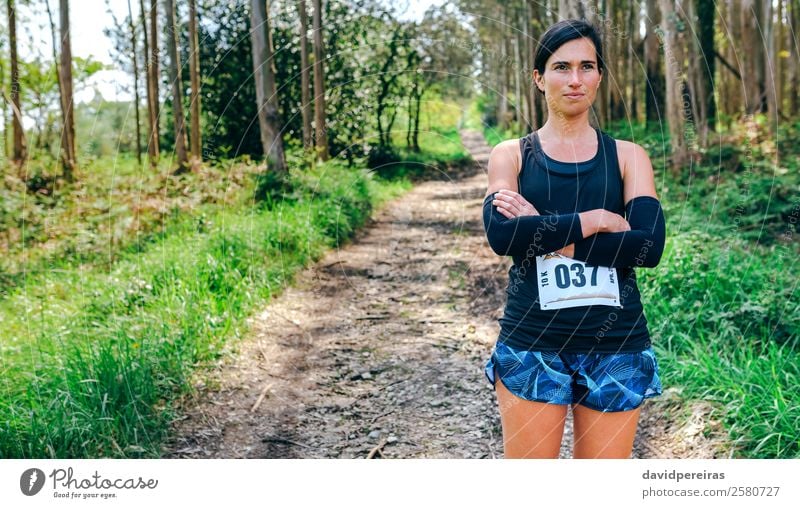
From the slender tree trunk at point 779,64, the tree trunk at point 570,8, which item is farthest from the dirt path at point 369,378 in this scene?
the slender tree trunk at point 779,64

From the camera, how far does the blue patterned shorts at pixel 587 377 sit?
174 centimetres

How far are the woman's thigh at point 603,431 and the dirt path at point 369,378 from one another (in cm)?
110

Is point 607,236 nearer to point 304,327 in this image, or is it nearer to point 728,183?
point 304,327

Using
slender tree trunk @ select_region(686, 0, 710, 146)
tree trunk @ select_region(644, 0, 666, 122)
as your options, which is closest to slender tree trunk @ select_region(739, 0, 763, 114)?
slender tree trunk @ select_region(686, 0, 710, 146)

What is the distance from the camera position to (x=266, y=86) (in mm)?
6883

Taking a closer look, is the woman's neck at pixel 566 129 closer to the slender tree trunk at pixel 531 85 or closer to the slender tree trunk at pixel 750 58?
the slender tree trunk at pixel 531 85

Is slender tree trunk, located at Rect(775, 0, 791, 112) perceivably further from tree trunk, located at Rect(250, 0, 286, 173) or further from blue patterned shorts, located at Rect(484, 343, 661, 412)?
blue patterned shorts, located at Rect(484, 343, 661, 412)

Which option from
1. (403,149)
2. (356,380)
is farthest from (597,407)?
(403,149)

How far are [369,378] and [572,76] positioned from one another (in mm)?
2183

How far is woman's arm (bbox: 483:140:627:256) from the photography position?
5.73 feet

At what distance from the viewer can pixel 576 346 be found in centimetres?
176

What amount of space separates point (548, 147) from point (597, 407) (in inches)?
26.4
